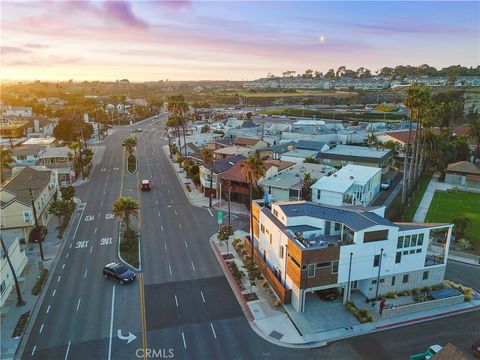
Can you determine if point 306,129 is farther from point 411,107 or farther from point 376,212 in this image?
point 376,212

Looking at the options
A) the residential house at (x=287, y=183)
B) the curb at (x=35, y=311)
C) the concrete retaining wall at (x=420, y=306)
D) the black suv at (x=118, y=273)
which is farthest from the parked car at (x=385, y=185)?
the curb at (x=35, y=311)

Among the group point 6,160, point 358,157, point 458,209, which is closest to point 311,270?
point 458,209

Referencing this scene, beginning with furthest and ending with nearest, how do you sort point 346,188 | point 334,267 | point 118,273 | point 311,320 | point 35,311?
1. point 346,188
2. point 118,273
3. point 35,311
4. point 334,267
5. point 311,320

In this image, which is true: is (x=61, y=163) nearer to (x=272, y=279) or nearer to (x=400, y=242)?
(x=272, y=279)

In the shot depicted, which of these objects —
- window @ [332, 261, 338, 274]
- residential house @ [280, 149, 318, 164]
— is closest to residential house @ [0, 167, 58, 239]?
window @ [332, 261, 338, 274]

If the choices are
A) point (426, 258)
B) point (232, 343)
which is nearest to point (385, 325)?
point (426, 258)
